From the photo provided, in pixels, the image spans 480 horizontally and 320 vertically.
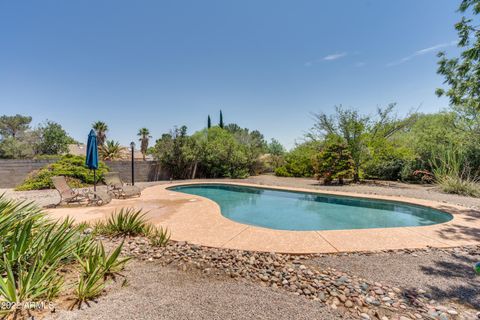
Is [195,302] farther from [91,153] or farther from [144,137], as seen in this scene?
[144,137]

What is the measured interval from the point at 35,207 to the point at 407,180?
20236mm

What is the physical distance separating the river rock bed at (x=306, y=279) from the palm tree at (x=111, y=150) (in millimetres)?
23905

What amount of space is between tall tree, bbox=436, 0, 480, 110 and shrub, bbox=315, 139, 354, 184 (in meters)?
6.08

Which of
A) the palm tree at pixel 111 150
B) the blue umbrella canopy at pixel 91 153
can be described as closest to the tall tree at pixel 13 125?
the palm tree at pixel 111 150

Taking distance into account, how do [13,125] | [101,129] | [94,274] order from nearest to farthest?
[94,274]
[101,129]
[13,125]

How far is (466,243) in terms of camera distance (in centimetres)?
430

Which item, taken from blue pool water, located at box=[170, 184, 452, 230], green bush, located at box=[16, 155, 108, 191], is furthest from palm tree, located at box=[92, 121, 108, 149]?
blue pool water, located at box=[170, 184, 452, 230]

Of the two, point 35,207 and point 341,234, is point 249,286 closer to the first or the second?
point 341,234

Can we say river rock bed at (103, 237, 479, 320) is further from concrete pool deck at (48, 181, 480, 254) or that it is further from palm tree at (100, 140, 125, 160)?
palm tree at (100, 140, 125, 160)

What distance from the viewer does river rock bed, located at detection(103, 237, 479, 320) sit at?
2.37 meters

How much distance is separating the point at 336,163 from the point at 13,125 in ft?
159

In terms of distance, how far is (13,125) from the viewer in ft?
109

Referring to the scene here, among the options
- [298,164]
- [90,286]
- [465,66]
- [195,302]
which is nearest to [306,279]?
[195,302]

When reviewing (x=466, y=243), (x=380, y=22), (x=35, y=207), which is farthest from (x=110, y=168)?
(x=380, y=22)
